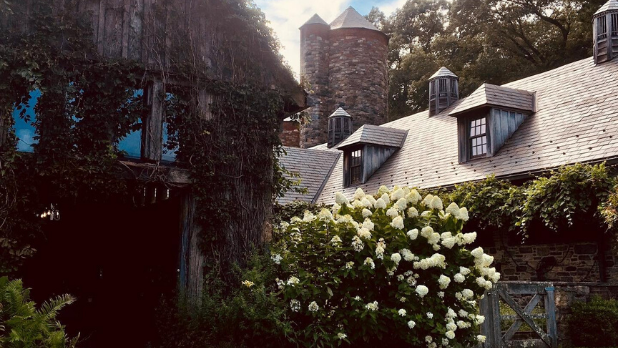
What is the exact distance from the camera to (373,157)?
22.6 metres

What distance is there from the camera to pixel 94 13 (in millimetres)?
9695

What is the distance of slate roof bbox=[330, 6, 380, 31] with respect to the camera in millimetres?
32688

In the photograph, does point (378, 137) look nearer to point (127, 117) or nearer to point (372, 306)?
point (127, 117)

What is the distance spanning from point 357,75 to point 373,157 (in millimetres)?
10601

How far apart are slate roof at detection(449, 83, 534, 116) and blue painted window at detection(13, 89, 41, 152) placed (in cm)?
1223

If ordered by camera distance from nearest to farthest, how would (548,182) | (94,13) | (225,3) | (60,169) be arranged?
(60,169) → (94,13) → (225,3) → (548,182)

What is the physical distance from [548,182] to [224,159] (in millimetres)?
7736

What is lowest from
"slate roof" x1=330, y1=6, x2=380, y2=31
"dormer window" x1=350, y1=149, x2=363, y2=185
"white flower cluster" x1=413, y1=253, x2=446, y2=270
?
"white flower cluster" x1=413, y1=253, x2=446, y2=270

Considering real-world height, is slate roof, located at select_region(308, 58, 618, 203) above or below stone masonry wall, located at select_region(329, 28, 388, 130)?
below

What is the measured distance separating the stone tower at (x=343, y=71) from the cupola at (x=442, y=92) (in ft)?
28.1

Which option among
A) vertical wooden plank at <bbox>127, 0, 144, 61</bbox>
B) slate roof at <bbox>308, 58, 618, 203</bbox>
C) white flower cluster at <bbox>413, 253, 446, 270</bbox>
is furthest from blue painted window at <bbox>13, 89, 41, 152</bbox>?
slate roof at <bbox>308, 58, 618, 203</bbox>

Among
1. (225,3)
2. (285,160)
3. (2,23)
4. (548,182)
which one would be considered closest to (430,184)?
(548,182)

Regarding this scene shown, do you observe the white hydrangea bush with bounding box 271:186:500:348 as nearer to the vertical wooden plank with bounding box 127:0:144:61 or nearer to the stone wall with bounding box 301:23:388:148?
the vertical wooden plank with bounding box 127:0:144:61

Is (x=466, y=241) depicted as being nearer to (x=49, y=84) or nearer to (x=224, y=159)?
(x=224, y=159)
